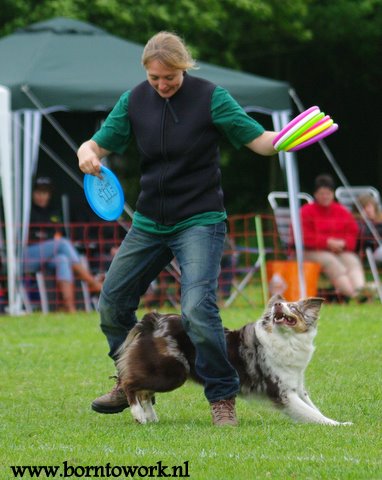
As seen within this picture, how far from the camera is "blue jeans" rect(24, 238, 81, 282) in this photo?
38.3ft

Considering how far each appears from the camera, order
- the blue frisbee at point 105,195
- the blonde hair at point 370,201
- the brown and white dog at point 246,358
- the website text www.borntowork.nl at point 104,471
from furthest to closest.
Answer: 1. the blonde hair at point 370,201
2. the blue frisbee at point 105,195
3. the brown and white dog at point 246,358
4. the website text www.borntowork.nl at point 104,471

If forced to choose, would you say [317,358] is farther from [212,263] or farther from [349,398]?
[212,263]

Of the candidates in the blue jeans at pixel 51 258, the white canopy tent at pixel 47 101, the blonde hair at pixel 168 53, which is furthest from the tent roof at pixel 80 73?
the blonde hair at pixel 168 53

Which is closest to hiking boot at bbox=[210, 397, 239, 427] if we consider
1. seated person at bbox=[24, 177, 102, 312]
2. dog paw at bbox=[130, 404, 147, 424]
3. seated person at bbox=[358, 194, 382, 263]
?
dog paw at bbox=[130, 404, 147, 424]

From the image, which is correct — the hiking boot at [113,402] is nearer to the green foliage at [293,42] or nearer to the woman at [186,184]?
the woman at [186,184]

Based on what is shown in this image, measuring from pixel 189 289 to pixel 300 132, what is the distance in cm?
90

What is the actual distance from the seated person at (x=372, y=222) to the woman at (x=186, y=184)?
7193 mm

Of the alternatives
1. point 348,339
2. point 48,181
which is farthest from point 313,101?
point 348,339

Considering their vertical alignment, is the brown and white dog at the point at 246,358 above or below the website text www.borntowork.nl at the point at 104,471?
above

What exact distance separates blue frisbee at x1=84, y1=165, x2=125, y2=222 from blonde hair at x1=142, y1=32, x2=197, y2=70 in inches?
27.3

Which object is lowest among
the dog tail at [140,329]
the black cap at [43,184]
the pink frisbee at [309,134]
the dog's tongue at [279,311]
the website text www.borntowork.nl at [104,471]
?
the website text www.borntowork.nl at [104,471]

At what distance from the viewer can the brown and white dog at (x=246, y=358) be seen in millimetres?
5504

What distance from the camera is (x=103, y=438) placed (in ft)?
16.7

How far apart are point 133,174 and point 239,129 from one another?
16.4 metres
